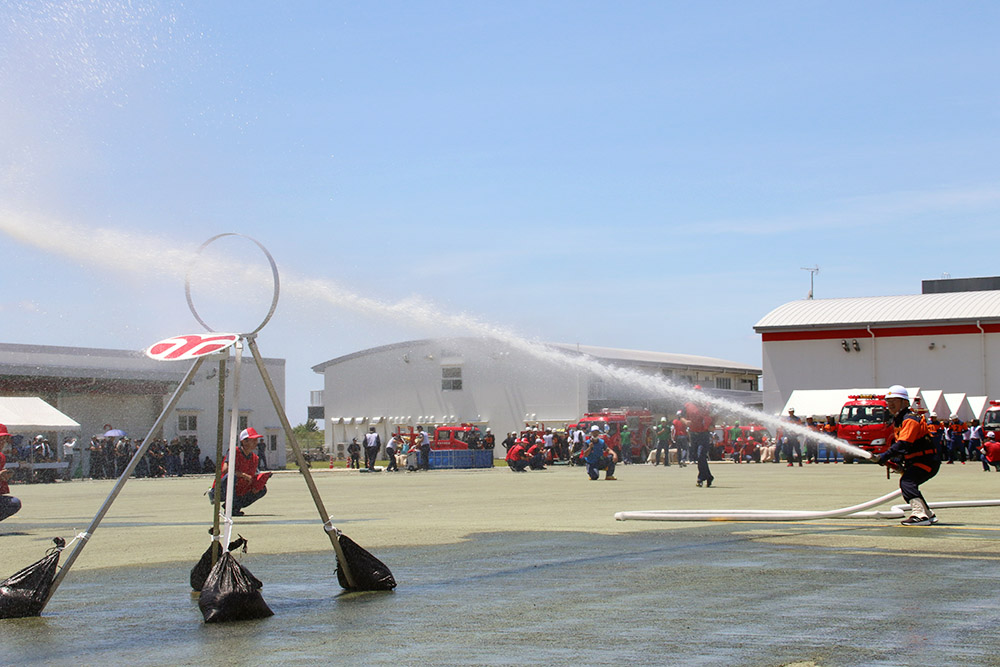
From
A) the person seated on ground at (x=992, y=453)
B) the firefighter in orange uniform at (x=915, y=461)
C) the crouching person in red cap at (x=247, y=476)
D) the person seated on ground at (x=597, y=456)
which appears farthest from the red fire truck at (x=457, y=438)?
the firefighter in orange uniform at (x=915, y=461)

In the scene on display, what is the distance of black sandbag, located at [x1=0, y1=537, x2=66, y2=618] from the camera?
23.9 feet

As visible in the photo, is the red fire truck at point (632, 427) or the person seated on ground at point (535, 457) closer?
the person seated on ground at point (535, 457)

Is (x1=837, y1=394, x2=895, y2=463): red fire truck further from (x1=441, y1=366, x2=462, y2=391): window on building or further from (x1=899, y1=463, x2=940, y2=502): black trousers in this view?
(x1=899, y1=463, x2=940, y2=502): black trousers

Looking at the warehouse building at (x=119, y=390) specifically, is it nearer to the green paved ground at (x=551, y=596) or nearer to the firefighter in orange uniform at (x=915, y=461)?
the green paved ground at (x=551, y=596)

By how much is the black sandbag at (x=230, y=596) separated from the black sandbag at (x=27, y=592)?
3.42 ft

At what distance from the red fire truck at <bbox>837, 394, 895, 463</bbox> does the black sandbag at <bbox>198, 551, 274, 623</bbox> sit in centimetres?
3710

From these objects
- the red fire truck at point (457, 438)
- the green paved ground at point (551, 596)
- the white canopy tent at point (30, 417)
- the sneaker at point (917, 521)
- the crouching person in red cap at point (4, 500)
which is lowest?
the green paved ground at point (551, 596)

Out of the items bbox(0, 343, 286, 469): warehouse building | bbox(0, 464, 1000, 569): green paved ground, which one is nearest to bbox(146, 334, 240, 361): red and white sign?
bbox(0, 464, 1000, 569): green paved ground

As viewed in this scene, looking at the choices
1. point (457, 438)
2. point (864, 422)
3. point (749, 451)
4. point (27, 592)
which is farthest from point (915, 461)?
point (457, 438)

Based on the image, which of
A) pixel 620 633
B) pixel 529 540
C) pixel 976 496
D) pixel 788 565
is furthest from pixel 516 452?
pixel 620 633

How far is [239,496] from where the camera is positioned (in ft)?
49.5

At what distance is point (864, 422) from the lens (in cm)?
4303

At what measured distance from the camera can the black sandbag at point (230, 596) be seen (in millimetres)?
6941

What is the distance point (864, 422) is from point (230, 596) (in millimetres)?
39191
